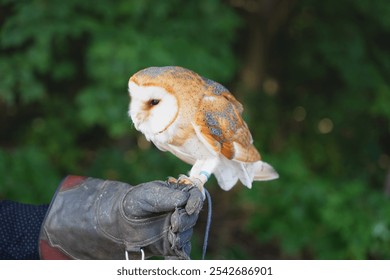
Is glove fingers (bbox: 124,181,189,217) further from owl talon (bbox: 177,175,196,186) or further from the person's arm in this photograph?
the person's arm

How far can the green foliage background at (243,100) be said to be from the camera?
2.19 meters

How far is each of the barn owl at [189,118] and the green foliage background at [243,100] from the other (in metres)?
0.97

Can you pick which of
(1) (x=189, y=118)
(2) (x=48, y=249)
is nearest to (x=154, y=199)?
(1) (x=189, y=118)

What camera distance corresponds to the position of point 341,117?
2910 mm

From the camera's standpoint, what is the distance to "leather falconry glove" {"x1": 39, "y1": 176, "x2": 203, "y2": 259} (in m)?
1.04

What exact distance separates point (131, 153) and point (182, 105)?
178 cm

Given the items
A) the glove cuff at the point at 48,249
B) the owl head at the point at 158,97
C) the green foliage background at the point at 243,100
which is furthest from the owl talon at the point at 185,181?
the green foliage background at the point at 243,100

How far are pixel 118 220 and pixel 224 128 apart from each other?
0.95 feet

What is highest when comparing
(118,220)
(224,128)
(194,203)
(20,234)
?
(224,128)

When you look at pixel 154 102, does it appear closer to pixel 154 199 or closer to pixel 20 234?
pixel 154 199

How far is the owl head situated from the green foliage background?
1.00m

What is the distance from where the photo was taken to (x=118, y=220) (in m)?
1.11

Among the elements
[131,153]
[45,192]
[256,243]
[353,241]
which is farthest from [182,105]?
[256,243]

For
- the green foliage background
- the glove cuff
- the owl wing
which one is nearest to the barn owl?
the owl wing
